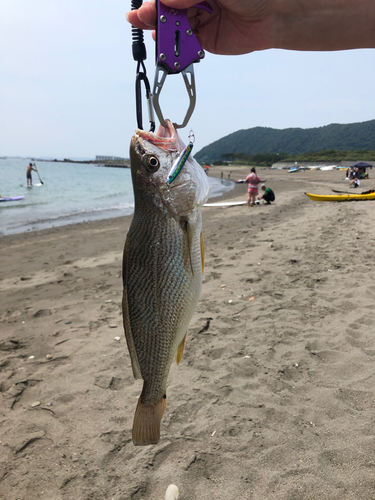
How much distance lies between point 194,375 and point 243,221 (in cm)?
1093

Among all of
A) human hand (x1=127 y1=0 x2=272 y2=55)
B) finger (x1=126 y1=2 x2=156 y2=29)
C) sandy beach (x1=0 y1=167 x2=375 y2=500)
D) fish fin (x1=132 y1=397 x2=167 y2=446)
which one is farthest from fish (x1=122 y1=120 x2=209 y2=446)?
sandy beach (x1=0 y1=167 x2=375 y2=500)

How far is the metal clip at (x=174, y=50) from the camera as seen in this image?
1.59 meters

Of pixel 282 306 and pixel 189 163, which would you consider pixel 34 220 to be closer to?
pixel 282 306

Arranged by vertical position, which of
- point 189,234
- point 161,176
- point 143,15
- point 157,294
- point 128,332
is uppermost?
point 143,15

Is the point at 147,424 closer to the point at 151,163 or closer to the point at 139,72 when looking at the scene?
the point at 151,163

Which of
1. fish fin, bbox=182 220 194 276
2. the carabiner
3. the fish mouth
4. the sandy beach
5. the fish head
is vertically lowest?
the sandy beach

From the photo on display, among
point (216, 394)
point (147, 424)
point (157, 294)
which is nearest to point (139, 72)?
point (157, 294)

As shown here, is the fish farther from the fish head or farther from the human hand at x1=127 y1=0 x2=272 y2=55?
the human hand at x1=127 y1=0 x2=272 y2=55

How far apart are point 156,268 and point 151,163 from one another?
19.8 inches

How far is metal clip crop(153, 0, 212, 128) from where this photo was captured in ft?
5.20

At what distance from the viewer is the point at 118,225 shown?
55.0ft

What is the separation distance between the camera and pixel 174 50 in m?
1.63

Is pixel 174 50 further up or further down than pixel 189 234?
further up

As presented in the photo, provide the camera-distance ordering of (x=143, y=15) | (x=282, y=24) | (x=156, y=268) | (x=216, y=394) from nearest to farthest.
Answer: (x=156, y=268) < (x=143, y=15) < (x=282, y=24) < (x=216, y=394)
